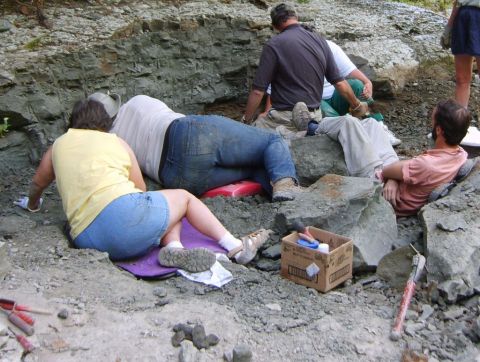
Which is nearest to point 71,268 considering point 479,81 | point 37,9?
point 37,9

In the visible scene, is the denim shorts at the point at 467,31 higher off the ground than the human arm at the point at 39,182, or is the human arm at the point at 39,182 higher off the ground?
the denim shorts at the point at 467,31

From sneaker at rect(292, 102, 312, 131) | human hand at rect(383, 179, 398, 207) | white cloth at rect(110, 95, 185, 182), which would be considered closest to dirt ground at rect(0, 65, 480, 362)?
human hand at rect(383, 179, 398, 207)

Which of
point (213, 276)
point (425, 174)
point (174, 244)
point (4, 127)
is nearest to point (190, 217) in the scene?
point (174, 244)

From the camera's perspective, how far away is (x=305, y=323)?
342 cm

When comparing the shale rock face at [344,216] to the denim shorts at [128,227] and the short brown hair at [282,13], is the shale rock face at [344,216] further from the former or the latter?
the short brown hair at [282,13]

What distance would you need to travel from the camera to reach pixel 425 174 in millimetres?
4766

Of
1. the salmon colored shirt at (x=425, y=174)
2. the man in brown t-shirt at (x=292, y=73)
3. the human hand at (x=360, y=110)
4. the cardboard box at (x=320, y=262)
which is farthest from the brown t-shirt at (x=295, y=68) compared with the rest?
the cardboard box at (x=320, y=262)

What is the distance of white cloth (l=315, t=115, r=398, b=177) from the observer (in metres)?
5.14

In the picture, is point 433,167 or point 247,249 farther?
point 433,167

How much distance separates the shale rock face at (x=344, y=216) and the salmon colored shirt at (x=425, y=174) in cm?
35

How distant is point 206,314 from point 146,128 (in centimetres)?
223

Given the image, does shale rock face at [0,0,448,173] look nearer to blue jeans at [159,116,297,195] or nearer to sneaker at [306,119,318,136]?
blue jeans at [159,116,297,195]

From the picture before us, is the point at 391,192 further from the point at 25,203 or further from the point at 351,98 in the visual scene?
the point at 25,203

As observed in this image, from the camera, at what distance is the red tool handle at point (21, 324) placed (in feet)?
10.1
